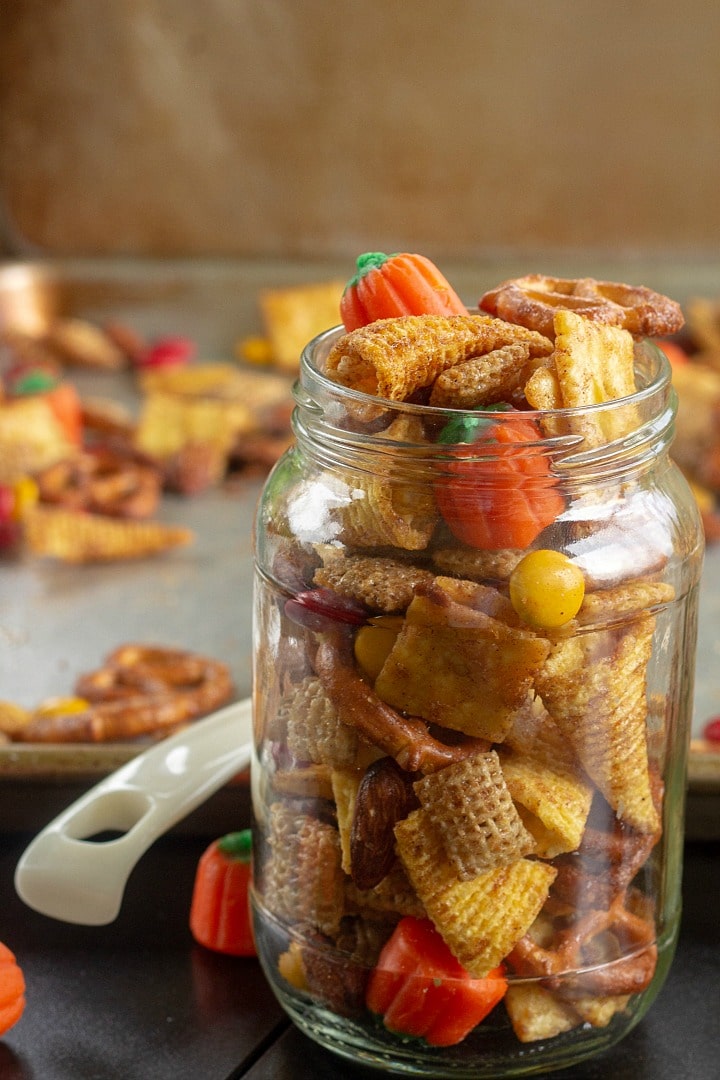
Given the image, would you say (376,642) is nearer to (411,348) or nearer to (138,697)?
(411,348)

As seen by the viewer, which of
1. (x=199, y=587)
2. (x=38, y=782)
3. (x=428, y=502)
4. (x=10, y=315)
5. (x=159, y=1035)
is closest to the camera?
(x=428, y=502)

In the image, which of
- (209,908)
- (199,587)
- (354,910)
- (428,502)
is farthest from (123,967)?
(199,587)

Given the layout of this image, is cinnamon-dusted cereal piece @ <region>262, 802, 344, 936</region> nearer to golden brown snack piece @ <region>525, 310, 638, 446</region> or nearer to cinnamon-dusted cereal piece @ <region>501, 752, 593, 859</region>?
cinnamon-dusted cereal piece @ <region>501, 752, 593, 859</region>

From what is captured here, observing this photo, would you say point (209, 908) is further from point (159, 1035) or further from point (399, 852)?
point (399, 852)

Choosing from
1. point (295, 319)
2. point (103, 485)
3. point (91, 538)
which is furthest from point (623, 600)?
point (295, 319)

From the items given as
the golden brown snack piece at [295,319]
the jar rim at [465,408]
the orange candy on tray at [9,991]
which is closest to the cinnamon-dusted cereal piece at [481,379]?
the jar rim at [465,408]

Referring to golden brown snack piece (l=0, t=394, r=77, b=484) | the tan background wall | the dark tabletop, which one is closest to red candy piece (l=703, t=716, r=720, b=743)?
the dark tabletop

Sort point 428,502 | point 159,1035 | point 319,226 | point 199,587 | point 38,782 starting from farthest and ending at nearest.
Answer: point 319,226 → point 199,587 → point 38,782 → point 159,1035 → point 428,502
